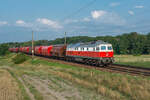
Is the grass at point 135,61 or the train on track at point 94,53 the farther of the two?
the grass at point 135,61

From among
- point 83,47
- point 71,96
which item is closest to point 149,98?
point 71,96

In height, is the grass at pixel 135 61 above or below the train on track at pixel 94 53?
below

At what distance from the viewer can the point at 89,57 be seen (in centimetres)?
2945

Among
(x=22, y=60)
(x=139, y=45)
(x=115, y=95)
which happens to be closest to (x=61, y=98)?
(x=115, y=95)

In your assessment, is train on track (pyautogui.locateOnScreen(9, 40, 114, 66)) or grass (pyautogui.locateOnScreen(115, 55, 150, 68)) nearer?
train on track (pyautogui.locateOnScreen(9, 40, 114, 66))

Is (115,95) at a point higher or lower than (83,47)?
lower

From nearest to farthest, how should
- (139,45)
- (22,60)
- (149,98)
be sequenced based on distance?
(149,98)
(22,60)
(139,45)

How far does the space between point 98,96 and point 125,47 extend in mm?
97886

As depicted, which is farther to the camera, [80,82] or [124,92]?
[80,82]

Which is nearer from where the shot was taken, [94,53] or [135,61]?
[94,53]

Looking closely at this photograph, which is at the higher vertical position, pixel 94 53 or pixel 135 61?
pixel 94 53

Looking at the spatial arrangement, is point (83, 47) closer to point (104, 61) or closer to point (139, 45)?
point (104, 61)

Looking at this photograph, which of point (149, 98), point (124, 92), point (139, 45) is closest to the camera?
point (149, 98)

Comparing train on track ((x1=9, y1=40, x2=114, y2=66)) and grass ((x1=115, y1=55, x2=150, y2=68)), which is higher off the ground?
train on track ((x1=9, y1=40, x2=114, y2=66))
